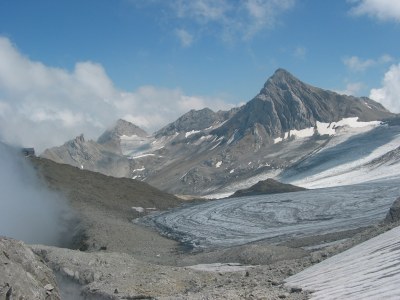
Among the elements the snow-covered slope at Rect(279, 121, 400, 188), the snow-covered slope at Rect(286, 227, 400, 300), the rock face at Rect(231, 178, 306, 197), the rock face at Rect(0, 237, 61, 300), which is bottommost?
the snow-covered slope at Rect(286, 227, 400, 300)

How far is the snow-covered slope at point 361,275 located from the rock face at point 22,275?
578cm

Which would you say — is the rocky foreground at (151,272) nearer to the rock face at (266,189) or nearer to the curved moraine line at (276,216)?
the curved moraine line at (276,216)

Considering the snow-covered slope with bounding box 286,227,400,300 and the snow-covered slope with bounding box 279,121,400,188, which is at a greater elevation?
the snow-covered slope with bounding box 279,121,400,188

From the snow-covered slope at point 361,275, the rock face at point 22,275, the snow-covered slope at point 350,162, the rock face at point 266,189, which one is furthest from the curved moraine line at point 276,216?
the snow-covered slope at point 350,162

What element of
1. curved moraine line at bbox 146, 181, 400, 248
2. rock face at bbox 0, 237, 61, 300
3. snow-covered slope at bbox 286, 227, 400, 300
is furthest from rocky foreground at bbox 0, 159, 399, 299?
curved moraine line at bbox 146, 181, 400, 248

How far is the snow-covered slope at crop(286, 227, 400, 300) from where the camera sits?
939 cm

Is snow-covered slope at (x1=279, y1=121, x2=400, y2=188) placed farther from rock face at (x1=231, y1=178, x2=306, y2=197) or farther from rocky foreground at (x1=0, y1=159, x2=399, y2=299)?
rocky foreground at (x1=0, y1=159, x2=399, y2=299)

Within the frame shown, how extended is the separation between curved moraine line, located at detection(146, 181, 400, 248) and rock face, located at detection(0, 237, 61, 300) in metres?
29.2

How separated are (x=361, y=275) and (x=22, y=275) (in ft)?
24.2

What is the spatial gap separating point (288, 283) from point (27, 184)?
170 feet

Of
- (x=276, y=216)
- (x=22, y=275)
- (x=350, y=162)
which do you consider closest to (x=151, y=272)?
(x=22, y=275)

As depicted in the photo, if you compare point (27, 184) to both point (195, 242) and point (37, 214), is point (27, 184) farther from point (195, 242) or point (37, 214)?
point (195, 242)

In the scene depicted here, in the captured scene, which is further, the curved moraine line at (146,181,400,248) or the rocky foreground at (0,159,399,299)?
the curved moraine line at (146,181,400,248)

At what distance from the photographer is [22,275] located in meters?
12.0
